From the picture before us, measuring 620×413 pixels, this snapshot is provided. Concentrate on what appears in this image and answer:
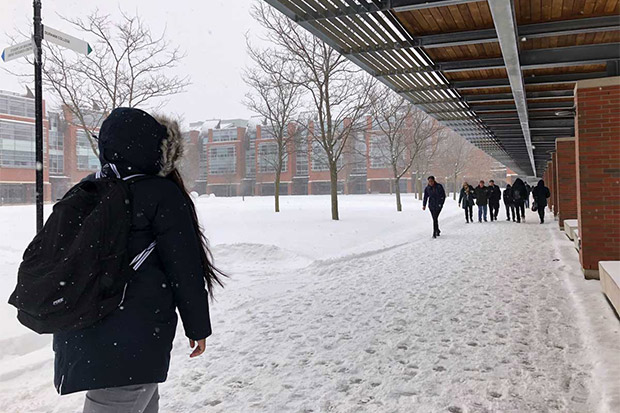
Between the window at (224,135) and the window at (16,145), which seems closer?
the window at (16,145)

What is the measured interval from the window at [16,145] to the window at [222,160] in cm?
3776

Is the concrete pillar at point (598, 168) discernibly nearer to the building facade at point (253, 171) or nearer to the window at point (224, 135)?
the building facade at point (253, 171)

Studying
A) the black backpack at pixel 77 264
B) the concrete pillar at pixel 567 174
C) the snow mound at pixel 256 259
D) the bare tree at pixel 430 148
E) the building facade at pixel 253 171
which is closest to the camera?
the black backpack at pixel 77 264

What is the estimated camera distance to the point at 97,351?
1860 millimetres

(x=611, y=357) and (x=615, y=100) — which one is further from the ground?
(x=615, y=100)

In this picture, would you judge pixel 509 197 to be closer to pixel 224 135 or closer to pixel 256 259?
pixel 256 259

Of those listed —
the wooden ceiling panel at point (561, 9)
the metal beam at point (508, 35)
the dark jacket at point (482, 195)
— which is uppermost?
the wooden ceiling panel at point (561, 9)

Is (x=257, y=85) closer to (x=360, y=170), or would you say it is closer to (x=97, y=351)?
(x=97, y=351)

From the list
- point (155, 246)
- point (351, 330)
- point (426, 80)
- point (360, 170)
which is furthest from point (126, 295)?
point (360, 170)

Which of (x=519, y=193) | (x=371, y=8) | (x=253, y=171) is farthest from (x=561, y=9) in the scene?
(x=253, y=171)

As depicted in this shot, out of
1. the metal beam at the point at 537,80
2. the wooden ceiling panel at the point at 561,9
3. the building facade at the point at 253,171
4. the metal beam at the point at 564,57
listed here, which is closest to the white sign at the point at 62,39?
the wooden ceiling panel at the point at 561,9

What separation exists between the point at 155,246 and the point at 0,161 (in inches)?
1806

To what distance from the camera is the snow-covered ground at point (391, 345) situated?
351 cm

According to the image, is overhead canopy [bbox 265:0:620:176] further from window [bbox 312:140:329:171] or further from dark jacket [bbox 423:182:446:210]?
window [bbox 312:140:329:171]
